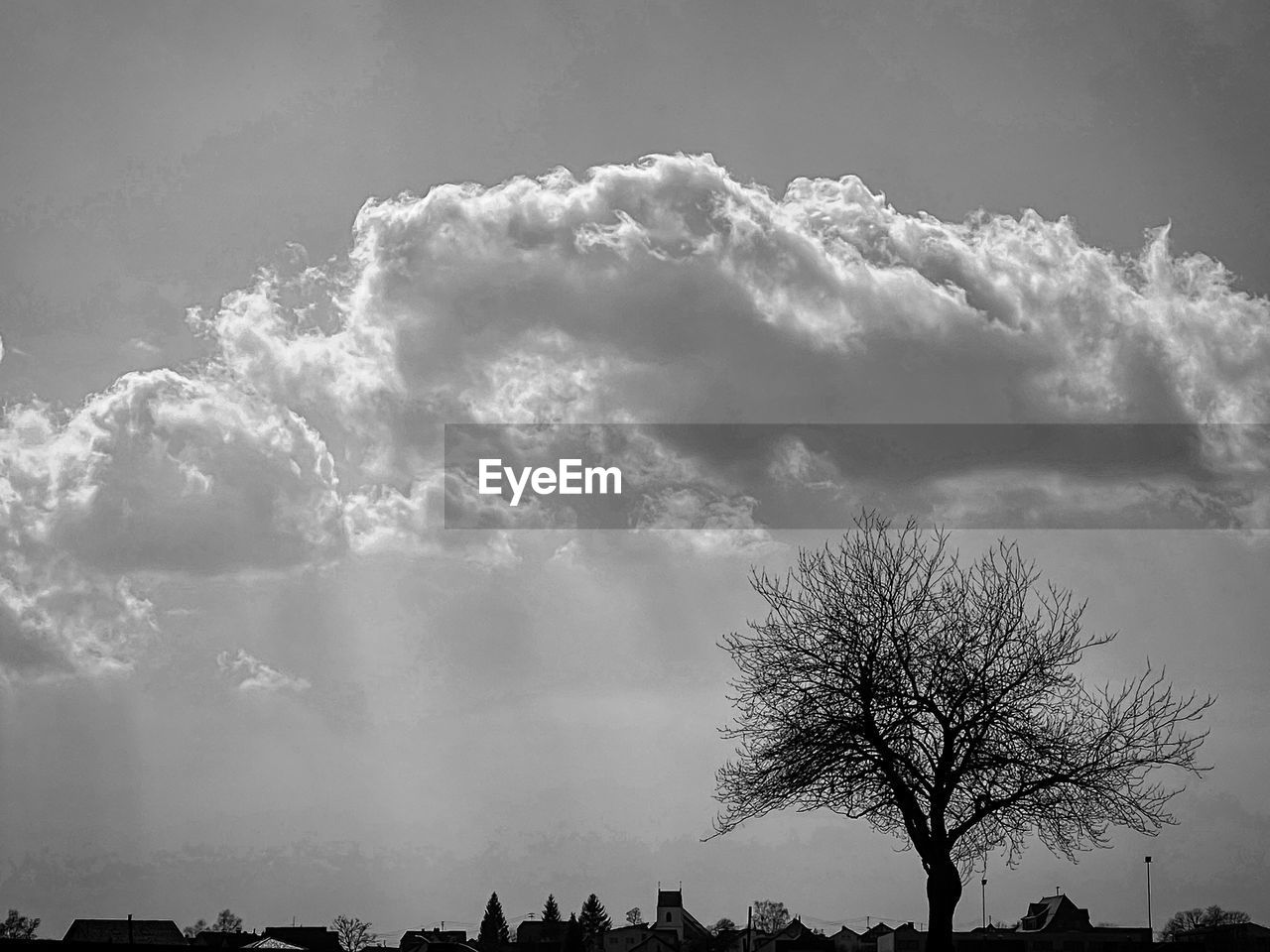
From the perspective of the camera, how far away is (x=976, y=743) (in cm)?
1734

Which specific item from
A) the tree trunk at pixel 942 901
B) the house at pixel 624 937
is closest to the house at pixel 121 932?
the house at pixel 624 937

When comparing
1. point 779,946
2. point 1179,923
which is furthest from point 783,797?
point 1179,923

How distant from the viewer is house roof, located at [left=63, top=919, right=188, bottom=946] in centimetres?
10275

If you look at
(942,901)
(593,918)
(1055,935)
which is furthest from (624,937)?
(942,901)

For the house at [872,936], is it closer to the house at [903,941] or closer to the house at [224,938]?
the house at [903,941]

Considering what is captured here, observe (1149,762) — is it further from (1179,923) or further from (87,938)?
(1179,923)

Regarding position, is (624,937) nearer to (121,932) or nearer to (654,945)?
(654,945)

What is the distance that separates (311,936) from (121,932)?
16176mm

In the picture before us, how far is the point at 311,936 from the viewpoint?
379 feet

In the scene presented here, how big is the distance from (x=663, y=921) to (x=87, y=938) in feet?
239

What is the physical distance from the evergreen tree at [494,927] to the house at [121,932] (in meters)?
34.9

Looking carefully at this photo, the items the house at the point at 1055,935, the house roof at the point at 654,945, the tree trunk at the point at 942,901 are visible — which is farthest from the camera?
the house roof at the point at 654,945

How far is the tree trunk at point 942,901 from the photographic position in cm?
1734

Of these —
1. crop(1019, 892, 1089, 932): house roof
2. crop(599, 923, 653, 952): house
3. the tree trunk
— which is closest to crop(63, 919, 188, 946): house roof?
crop(599, 923, 653, 952): house
